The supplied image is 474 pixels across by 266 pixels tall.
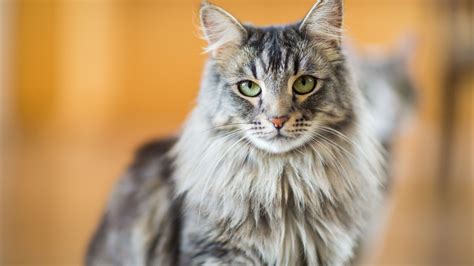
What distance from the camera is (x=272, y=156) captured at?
2.16 feet

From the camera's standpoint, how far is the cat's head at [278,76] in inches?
24.2

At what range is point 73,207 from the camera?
1.67m

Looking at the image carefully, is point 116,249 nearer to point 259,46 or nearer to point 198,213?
point 198,213

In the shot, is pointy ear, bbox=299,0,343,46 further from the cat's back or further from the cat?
the cat

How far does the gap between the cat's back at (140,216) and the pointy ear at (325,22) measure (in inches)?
10.9

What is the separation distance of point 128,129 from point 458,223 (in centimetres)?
129

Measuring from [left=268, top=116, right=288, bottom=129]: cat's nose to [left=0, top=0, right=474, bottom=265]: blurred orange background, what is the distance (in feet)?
1.25

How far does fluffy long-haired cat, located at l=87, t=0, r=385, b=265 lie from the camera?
2.05 ft

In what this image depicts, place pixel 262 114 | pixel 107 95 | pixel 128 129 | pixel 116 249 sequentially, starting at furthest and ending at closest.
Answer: pixel 128 129, pixel 107 95, pixel 116 249, pixel 262 114

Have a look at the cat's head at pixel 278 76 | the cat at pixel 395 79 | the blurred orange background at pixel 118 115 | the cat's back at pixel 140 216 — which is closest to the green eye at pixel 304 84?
the cat's head at pixel 278 76

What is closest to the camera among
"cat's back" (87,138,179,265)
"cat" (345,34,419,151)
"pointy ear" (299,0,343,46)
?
"pointy ear" (299,0,343,46)

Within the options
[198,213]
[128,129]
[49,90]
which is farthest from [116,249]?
[49,90]

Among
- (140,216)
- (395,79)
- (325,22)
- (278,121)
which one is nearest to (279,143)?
(278,121)

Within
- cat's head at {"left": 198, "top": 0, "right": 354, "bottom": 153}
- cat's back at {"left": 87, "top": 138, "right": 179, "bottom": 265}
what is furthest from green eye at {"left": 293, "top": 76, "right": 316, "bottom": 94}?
cat's back at {"left": 87, "top": 138, "right": 179, "bottom": 265}
